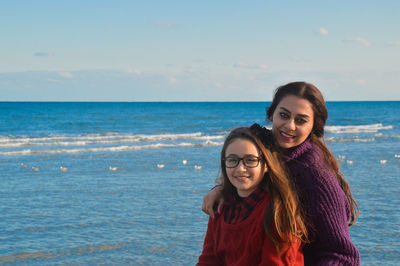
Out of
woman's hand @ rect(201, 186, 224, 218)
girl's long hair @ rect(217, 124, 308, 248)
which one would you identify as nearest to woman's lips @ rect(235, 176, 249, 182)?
girl's long hair @ rect(217, 124, 308, 248)

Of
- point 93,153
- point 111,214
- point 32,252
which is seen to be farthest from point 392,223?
point 93,153

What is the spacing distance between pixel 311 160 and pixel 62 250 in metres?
5.05

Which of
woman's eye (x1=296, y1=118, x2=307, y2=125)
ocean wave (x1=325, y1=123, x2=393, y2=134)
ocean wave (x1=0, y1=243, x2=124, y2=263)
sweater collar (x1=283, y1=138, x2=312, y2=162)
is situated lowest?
ocean wave (x1=0, y1=243, x2=124, y2=263)

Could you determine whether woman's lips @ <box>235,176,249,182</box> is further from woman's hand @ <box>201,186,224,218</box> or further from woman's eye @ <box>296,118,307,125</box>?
woman's eye @ <box>296,118,307,125</box>

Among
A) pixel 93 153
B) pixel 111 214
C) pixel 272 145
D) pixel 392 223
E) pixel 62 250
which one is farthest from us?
pixel 93 153

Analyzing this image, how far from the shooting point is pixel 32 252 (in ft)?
22.0

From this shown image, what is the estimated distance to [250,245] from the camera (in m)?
2.58

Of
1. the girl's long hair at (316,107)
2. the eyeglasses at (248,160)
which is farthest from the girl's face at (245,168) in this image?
the girl's long hair at (316,107)

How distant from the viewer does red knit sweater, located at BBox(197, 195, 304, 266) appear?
251cm

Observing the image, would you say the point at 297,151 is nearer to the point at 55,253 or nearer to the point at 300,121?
the point at 300,121

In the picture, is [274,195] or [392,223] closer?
[274,195]

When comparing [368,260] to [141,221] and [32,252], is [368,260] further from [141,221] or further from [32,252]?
[32,252]

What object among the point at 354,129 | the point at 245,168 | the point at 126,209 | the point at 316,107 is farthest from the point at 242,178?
the point at 354,129

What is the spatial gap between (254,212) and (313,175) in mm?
384
